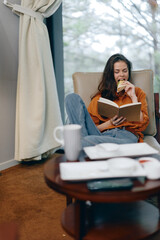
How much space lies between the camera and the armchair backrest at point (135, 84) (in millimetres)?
2045

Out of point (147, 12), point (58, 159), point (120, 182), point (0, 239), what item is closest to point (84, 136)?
point (58, 159)

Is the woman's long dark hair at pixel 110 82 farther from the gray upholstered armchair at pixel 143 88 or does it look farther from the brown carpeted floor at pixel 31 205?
the brown carpeted floor at pixel 31 205

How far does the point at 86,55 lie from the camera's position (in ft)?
9.36

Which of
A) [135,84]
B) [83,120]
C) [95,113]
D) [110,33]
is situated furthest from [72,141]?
[110,33]

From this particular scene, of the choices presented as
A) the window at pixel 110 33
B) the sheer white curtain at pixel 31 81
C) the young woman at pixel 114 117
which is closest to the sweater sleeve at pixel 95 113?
the young woman at pixel 114 117

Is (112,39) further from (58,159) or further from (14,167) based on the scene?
(58,159)

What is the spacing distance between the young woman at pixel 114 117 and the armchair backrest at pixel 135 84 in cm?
6

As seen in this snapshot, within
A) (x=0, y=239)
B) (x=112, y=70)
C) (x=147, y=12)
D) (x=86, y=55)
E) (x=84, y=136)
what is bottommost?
(x=0, y=239)

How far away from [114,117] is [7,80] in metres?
1.15

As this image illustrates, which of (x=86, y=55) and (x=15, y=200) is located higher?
(x=86, y=55)

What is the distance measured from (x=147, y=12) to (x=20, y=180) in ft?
6.52

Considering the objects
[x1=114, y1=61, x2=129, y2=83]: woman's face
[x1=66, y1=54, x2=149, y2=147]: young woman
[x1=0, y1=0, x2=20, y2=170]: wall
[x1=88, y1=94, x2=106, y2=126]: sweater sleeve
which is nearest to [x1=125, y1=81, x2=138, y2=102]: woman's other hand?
[x1=66, y1=54, x2=149, y2=147]: young woman

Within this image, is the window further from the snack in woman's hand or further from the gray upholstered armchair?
the snack in woman's hand

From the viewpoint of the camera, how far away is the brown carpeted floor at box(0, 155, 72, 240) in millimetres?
1392
